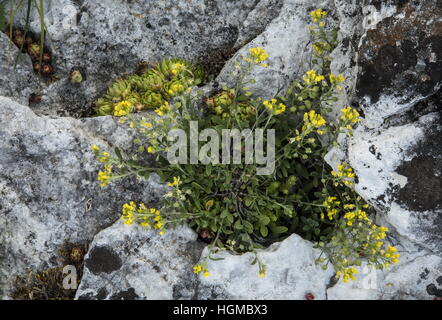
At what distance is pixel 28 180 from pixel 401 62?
342 cm

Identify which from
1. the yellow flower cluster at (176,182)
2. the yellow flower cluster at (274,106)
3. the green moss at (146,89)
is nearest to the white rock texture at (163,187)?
the green moss at (146,89)

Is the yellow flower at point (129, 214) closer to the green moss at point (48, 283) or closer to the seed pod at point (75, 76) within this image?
the green moss at point (48, 283)

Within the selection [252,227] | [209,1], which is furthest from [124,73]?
[252,227]

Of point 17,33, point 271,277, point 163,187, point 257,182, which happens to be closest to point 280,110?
point 257,182

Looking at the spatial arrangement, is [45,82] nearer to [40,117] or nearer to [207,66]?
[40,117]

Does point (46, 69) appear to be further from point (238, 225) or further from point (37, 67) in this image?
point (238, 225)

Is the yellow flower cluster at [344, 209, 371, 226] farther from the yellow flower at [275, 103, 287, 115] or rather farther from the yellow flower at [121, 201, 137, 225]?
the yellow flower at [121, 201, 137, 225]

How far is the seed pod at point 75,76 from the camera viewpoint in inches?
179

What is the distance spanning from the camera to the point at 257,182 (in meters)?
4.05

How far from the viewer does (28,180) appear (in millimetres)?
4125

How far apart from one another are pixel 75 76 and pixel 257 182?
216cm

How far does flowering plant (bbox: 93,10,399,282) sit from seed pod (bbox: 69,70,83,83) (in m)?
0.79

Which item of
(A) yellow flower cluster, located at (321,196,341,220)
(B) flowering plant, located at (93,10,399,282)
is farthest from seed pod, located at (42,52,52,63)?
(A) yellow flower cluster, located at (321,196,341,220)

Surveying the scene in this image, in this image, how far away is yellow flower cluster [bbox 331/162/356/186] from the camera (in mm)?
3818
